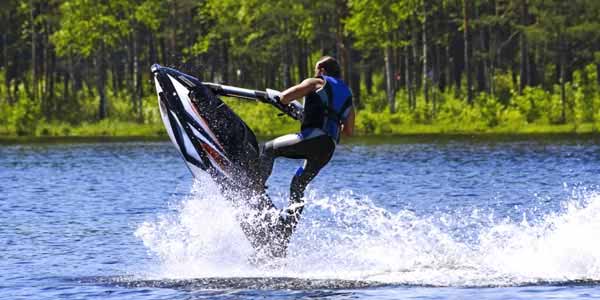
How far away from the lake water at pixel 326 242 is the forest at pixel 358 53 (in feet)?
75.2

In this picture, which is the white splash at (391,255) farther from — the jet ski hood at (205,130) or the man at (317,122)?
the man at (317,122)

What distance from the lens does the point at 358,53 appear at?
76.1 m

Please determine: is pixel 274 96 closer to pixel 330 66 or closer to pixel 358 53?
pixel 330 66

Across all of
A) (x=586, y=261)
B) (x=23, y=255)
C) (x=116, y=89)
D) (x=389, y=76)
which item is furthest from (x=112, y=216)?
(x=116, y=89)

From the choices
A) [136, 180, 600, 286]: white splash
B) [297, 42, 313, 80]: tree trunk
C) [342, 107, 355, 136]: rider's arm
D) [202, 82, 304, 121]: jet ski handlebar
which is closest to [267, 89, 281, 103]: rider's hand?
[202, 82, 304, 121]: jet ski handlebar

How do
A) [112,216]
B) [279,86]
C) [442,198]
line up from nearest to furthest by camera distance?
[112,216]
[442,198]
[279,86]

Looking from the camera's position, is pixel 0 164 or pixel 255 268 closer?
pixel 255 268

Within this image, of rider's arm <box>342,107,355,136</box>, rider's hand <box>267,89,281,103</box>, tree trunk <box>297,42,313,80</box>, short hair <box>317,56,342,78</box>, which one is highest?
short hair <box>317,56,342,78</box>

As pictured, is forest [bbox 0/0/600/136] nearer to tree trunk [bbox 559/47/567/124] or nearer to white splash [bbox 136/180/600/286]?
tree trunk [bbox 559/47/567/124]

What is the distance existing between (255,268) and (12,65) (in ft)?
210

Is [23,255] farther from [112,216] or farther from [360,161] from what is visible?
[360,161]

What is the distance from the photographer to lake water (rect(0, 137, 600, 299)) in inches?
566

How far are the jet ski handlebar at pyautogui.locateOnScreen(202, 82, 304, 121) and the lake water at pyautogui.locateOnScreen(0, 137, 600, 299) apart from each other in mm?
1057

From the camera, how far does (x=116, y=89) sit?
74.3 metres
